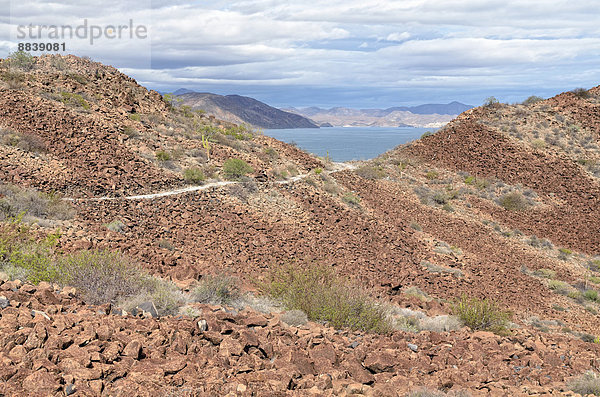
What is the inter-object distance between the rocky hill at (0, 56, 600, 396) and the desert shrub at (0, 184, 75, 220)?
2.6 inches

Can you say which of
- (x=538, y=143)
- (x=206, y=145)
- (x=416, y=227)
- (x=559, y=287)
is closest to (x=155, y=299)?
(x=559, y=287)

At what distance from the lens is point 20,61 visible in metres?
23.8

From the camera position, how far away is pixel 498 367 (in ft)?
19.9

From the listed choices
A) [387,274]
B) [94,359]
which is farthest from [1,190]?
[387,274]

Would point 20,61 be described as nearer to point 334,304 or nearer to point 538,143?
point 334,304

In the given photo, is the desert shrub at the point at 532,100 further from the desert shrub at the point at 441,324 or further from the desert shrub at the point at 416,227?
the desert shrub at the point at 441,324

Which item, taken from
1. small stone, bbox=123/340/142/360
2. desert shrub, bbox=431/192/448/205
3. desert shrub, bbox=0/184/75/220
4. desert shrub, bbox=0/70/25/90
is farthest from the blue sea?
small stone, bbox=123/340/142/360

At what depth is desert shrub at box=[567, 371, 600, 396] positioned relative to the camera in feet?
17.5

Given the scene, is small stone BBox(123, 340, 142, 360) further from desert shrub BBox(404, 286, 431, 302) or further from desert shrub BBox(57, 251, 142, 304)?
desert shrub BBox(404, 286, 431, 302)

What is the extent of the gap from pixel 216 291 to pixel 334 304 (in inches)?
88.6

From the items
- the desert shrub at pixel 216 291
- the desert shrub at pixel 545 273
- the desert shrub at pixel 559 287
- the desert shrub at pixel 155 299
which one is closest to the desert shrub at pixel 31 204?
the desert shrub at pixel 155 299

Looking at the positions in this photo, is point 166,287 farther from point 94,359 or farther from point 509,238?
point 509,238

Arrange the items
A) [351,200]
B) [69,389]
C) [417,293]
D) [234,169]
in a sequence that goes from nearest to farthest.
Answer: [69,389]
[417,293]
[234,169]
[351,200]

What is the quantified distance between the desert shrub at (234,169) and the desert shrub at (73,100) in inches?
296
